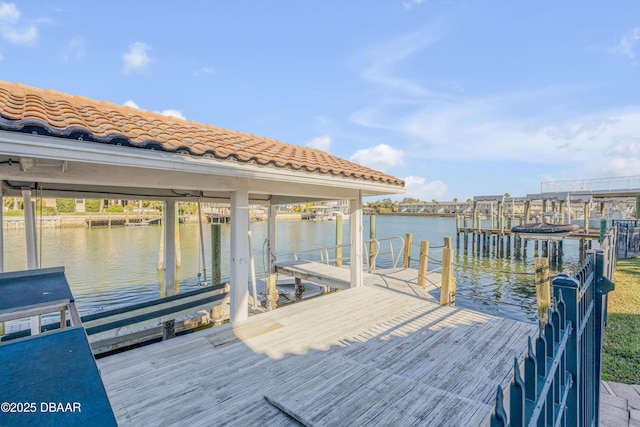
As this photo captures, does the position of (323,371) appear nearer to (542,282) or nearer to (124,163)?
(124,163)

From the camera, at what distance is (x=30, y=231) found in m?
4.15

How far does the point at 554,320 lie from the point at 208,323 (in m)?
8.00

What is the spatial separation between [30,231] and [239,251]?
9.66 feet

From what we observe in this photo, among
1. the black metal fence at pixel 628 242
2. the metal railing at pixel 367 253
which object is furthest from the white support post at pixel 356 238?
the black metal fence at pixel 628 242

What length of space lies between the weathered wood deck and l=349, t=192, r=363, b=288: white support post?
1.62m

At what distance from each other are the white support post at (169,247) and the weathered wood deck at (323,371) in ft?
11.0

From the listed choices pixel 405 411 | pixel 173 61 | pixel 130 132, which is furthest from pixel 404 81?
pixel 405 411

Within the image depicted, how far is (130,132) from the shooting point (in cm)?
319

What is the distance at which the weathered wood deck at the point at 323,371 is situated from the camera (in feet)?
8.62

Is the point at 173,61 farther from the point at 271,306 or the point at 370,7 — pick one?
the point at 271,306

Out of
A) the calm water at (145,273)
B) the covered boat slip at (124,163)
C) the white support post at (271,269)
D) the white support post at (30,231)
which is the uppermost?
the covered boat slip at (124,163)

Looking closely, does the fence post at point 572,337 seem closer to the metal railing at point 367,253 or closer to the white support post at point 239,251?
the white support post at point 239,251

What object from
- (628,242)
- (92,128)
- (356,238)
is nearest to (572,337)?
(92,128)

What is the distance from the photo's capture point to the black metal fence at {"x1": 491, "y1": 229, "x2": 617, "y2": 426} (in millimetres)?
889
